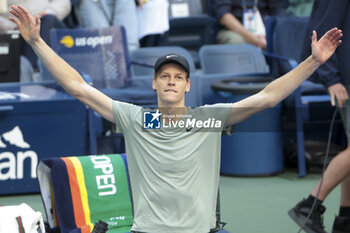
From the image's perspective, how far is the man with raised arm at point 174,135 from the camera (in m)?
2.74

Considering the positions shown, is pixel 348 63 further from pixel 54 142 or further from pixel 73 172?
pixel 54 142

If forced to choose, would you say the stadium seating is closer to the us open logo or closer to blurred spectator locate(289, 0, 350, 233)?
blurred spectator locate(289, 0, 350, 233)

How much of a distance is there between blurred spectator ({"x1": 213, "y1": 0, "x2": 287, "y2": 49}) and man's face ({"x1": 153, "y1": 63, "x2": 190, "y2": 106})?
4542 mm

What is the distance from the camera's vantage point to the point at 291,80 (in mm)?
2736

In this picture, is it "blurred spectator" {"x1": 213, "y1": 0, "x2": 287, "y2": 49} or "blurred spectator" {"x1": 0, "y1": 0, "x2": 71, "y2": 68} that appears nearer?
"blurred spectator" {"x1": 0, "y1": 0, "x2": 71, "y2": 68}

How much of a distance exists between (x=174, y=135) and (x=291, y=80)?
0.51 meters

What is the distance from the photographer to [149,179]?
277cm

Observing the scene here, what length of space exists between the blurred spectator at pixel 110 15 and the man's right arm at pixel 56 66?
3947 mm

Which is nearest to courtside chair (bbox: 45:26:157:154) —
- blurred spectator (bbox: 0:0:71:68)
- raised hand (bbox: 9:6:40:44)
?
blurred spectator (bbox: 0:0:71:68)

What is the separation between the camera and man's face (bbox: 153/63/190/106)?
8.96 ft

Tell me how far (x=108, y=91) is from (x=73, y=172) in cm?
211

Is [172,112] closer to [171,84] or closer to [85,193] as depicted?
[171,84]

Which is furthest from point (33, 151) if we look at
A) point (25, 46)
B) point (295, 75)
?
point (295, 75)

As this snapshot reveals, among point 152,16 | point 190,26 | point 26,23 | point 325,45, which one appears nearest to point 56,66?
point 26,23
